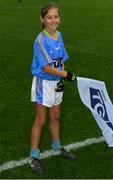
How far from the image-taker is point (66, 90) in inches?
370

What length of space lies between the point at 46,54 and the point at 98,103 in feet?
2.70

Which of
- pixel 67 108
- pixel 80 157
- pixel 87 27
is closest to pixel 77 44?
pixel 87 27

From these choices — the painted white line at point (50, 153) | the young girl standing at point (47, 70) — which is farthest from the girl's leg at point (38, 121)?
the painted white line at point (50, 153)

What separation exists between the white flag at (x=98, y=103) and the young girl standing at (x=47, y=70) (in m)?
0.18

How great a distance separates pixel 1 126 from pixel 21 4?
2191 cm

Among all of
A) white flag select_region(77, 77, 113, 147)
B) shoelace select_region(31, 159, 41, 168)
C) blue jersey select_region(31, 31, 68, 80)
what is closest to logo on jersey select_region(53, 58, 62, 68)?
blue jersey select_region(31, 31, 68, 80)

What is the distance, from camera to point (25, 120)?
299 inches

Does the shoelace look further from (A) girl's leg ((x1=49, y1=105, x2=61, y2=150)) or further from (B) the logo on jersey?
(B) the logo on jersey

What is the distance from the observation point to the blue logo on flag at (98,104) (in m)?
5.42

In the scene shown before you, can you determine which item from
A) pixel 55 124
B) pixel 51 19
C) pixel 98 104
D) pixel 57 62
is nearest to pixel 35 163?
pixel 55 124

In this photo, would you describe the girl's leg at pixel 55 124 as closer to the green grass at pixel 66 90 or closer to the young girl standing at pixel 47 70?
the young girl standing at pixel 47 70

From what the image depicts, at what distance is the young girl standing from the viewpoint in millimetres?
5402

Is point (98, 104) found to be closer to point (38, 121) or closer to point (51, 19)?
point (38, 121)

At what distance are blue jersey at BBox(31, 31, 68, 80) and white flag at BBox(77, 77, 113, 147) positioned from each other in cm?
35
